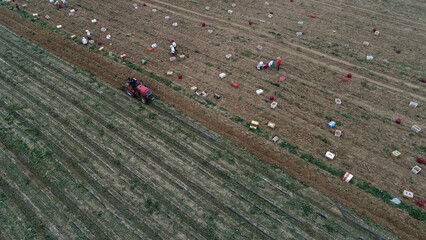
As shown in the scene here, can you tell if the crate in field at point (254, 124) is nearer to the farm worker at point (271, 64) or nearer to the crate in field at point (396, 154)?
the farm worker at point (271, 64)

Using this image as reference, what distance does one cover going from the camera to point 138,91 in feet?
61.0

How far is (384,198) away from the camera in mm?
14219

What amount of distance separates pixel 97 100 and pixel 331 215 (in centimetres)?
1784

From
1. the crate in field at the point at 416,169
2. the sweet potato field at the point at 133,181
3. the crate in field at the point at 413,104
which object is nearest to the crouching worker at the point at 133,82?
the sweet potato field at the point at 133,181

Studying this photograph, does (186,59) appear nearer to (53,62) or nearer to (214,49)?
(214,49)

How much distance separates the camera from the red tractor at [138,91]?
59.4ft

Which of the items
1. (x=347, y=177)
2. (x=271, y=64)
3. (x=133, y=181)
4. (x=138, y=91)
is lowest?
(x=133, y=181)

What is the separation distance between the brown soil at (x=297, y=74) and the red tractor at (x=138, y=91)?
1.44 m

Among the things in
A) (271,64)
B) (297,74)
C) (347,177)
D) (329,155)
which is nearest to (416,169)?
(347,177)

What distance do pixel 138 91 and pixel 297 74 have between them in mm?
13768

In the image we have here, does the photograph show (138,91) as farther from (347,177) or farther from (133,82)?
(347,177)

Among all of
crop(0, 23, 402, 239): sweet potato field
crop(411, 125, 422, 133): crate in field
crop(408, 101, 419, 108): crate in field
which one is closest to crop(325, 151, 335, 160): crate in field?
crop(0, 23, 402, 239): sweet potato field

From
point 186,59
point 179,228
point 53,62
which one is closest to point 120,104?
point 186,59

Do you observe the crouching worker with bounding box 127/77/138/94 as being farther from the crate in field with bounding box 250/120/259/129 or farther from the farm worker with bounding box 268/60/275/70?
the farm worker with bounding box 268/60/275/70
